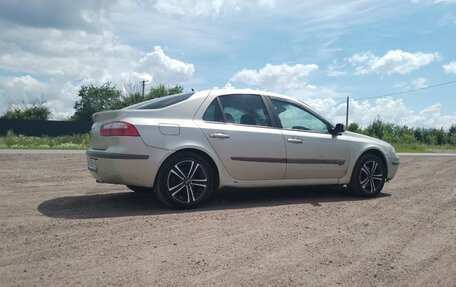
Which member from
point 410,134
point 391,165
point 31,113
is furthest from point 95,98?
point 391,165

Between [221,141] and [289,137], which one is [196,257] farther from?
[289,137]

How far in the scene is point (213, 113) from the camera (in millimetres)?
5973

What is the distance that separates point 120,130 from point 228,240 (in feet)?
6.72

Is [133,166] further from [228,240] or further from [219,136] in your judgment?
[228,240]

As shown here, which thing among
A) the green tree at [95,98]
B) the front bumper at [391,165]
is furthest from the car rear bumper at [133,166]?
the green tree at [95,98]

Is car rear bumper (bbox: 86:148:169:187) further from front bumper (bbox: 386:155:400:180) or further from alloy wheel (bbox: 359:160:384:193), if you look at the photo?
front bumper (bbox: 386:155:400:180)

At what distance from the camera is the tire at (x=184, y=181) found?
5473mm

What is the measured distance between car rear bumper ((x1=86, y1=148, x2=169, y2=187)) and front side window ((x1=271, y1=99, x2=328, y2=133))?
6.51ft

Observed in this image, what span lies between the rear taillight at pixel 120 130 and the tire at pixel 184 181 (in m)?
0.55

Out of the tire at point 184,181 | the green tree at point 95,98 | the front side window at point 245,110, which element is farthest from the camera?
the green tree at point 95,98

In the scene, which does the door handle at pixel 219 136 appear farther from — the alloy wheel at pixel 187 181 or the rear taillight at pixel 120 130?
the rear taillight at pixel 120 130

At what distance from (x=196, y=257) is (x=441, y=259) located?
86.5 inches

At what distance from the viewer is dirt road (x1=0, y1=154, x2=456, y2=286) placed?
3.45m

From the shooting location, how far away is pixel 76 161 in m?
11.3
